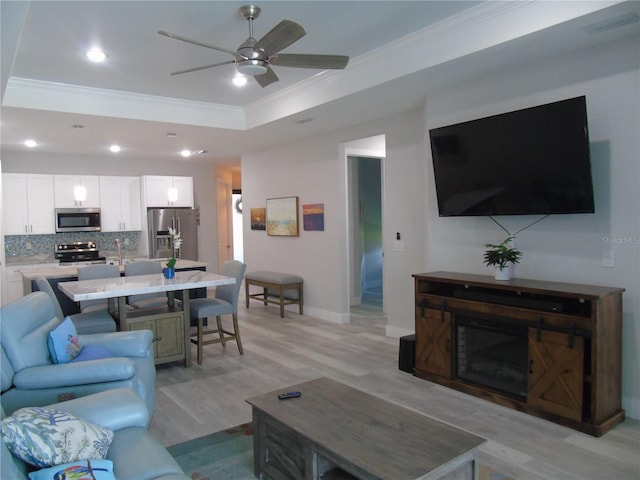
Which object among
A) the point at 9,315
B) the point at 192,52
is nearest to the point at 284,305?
the point at 192,52

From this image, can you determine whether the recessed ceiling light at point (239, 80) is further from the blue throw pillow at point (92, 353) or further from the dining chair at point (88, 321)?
the blue throw pillow at point (92, 353)

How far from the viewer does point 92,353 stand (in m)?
3.10

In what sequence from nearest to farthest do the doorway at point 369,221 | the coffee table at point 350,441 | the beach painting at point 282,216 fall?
the coffee table at point 350,441
the beach painting at point 282,216
the doorway at point 369,221

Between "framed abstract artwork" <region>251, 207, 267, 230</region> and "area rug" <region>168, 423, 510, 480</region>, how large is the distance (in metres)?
5.01

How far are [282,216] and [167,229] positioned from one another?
2512 mm

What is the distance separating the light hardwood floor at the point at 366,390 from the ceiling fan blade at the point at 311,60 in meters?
2.60

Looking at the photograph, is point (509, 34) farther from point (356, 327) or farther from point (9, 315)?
point (356, 327)

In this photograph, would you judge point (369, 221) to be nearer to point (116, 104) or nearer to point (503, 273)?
point (116, 104)

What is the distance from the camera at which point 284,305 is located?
7.21 meters

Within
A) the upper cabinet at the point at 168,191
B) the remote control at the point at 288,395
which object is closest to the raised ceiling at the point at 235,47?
the upper cabinet at the point at 168,191

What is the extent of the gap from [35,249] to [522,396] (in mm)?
7983

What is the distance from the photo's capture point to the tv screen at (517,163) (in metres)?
3.29

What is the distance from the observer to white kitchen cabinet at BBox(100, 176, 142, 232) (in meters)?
8.35

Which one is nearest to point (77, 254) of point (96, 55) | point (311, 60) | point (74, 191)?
point (74, 191)
